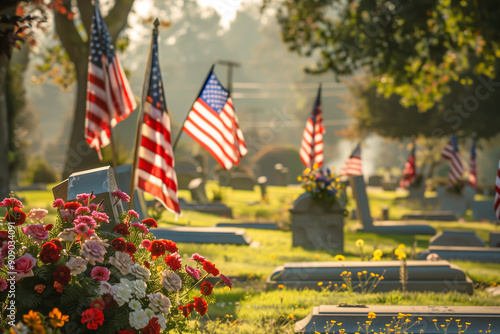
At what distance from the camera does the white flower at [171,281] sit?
4.44 meters

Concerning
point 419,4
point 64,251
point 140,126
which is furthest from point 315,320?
point 419,4

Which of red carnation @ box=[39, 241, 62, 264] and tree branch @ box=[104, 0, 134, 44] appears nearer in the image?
red carnation @ box=[39, 241, 62, 264]

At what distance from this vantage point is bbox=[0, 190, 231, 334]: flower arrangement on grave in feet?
13.0

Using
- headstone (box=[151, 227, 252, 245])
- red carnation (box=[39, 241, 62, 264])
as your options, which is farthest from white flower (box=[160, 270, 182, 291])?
headstone (box=[151, 227, 252, 245])

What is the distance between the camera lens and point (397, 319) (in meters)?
6.10

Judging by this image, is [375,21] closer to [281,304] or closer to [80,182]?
[281,304]

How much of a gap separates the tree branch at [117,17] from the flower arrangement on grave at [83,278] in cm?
1074

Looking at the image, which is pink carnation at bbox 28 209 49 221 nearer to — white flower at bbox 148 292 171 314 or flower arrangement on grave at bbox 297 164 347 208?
white flower at bbox 148 292 171 314

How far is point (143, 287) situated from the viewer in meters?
4.25

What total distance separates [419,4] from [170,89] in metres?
114

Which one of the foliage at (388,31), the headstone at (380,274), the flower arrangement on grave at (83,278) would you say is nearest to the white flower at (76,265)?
the flower arrangement on grave at (83,278)

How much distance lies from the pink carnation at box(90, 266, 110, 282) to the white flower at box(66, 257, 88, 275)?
0.25 ft

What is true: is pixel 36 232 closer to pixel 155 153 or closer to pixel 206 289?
pixel 206 289

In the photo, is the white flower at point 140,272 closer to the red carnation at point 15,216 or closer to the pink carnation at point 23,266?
the pink carnation at point 23,266
